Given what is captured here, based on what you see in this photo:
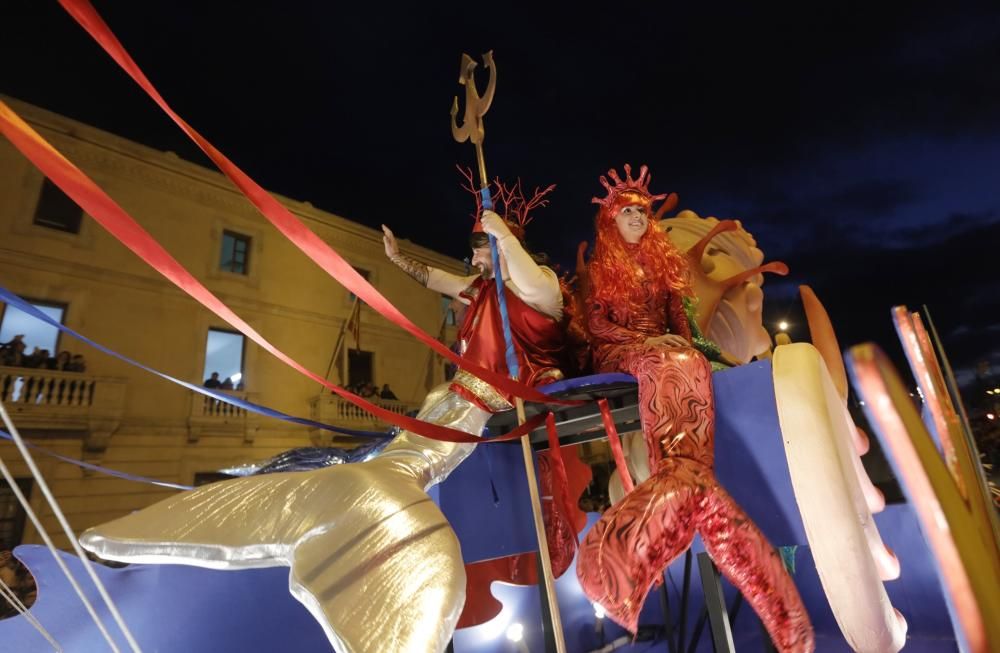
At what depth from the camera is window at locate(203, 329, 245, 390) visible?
10.7 m

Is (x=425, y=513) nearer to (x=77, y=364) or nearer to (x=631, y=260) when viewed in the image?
(x=631, y=260)

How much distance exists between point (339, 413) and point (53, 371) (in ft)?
16.2

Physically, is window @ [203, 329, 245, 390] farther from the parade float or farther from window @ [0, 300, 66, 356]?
the parade float

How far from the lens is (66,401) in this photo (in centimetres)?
856

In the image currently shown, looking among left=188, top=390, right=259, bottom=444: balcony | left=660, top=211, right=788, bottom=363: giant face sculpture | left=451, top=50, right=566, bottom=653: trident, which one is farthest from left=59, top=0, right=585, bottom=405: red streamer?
left=188, top=390, right=259, bottom=444: balcony

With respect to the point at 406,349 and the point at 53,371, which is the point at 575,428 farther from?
the point at 406,349

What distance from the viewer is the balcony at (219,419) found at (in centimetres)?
986

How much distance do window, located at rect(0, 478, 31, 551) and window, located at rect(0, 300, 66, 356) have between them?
2.23m

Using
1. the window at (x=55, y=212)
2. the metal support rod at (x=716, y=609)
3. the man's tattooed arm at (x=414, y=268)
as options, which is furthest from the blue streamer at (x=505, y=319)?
the window at (x=55, y=212)

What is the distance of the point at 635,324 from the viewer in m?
2.04

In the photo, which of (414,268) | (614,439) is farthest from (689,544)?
(414,268)

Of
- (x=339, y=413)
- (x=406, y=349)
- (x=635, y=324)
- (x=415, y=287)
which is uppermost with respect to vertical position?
(x=415, y=287)

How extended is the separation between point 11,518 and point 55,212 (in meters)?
5.14

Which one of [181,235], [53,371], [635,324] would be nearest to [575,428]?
[635,324]
